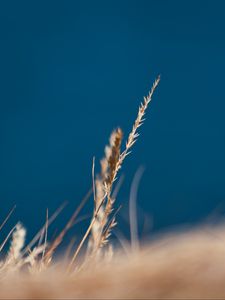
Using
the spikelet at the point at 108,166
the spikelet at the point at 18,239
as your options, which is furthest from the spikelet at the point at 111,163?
the spikelet at the point at 18,239

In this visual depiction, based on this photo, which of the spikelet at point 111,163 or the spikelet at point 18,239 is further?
the spikelet at point 18,239

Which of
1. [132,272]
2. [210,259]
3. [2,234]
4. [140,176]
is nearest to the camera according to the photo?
[132,272]

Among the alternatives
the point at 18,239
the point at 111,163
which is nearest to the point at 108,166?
the point at 111,163

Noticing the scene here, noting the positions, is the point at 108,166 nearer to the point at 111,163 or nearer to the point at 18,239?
the point at 111,163

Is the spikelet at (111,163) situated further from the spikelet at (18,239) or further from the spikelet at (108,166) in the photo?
the spikelet at (18,239)

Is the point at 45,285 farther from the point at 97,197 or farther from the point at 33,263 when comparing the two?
the point at 97,197

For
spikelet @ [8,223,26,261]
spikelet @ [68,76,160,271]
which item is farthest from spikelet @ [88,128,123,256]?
spikelet @ [8,223,26,261]

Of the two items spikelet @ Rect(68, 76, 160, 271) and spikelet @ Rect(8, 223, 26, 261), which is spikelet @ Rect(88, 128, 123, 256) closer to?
spikelet @ Rect(68, 76, 160, 271)

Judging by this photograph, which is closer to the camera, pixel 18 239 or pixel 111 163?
pixel 111 163

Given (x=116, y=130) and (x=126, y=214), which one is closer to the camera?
(x=116, y=130)

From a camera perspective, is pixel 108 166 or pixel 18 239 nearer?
pixel 108 166

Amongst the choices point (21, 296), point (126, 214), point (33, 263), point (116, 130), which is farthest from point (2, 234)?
point (21, 296)
